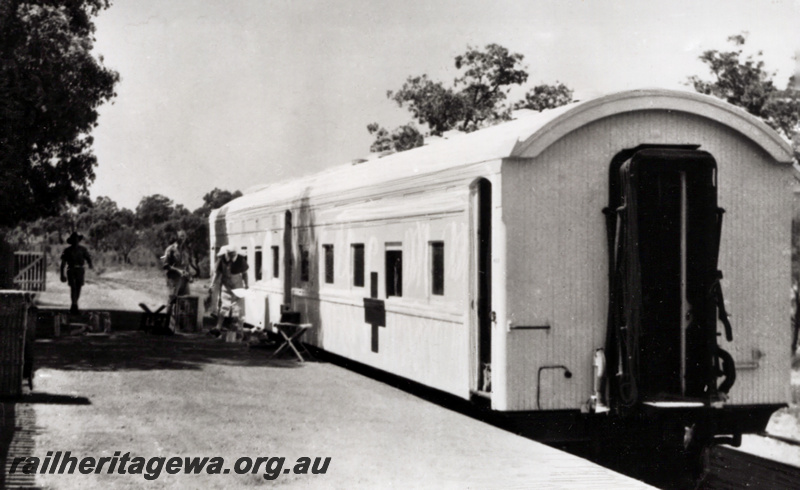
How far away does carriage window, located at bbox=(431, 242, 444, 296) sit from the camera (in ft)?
35.0

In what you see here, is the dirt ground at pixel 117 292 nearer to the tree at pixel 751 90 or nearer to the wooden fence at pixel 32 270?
the wooden fence at pixel 32 270

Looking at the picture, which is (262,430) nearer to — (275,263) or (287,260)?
(287,260)

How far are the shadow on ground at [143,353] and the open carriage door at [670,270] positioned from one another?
23.2ft

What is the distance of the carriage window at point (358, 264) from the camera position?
13.6 meters

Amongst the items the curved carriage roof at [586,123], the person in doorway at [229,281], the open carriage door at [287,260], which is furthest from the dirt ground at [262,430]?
the person in doorway at [229,281]

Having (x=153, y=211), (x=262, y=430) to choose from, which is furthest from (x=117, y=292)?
(x=153, y=211)

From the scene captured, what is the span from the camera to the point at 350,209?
1382 cm

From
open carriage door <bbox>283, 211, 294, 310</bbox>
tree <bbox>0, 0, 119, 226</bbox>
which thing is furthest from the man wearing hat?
open carriage door <bbox>283, 211, 294, 310</bbox>

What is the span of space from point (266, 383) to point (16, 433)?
4289 millimetres

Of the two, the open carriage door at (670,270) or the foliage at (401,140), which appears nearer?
the open carriage door at (670,270)

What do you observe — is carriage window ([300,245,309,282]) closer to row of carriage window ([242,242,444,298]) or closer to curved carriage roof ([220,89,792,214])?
row of carriage window ([242,242,444,298])

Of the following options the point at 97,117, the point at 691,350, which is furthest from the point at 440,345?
the point at 97,117

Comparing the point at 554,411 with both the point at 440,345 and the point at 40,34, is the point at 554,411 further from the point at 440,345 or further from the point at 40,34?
the point at 40,34

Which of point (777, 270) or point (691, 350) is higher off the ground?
point (777, 270)
